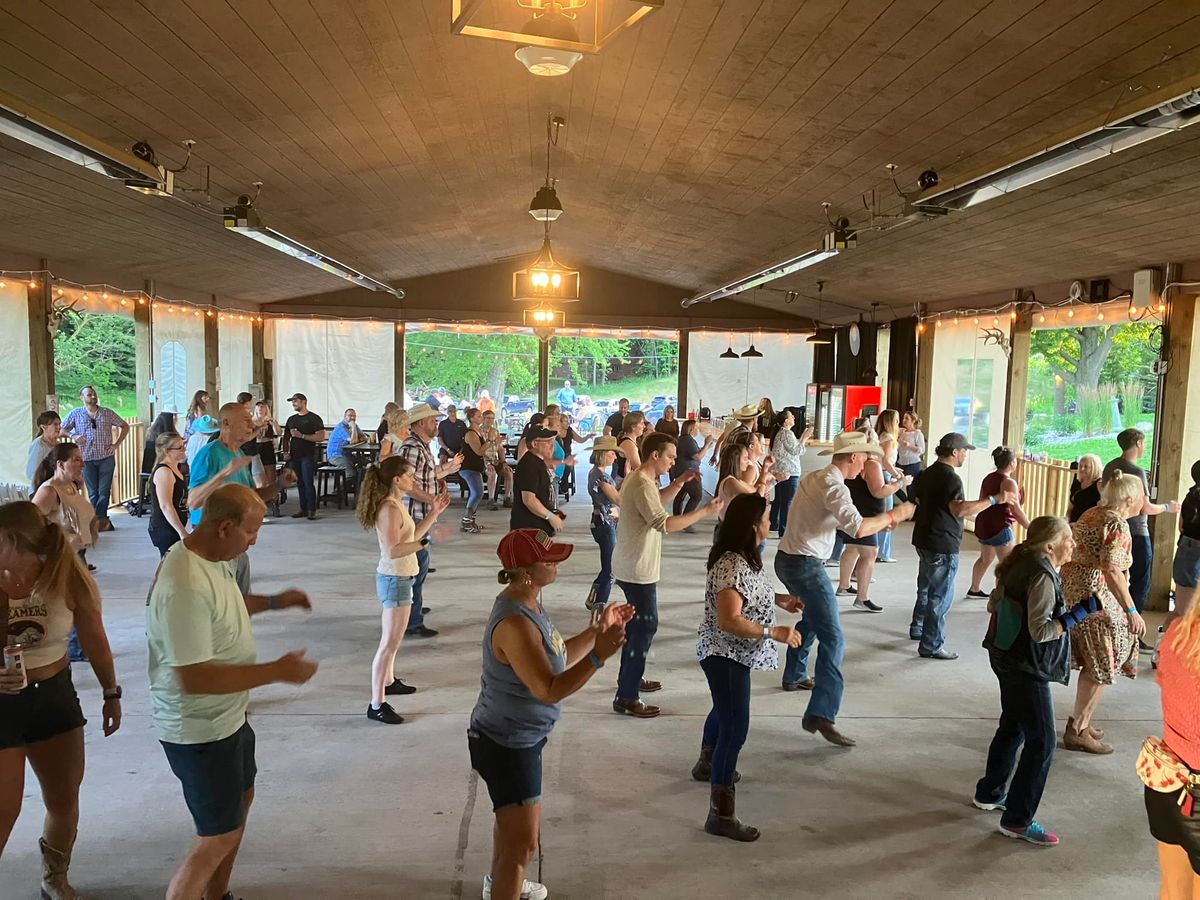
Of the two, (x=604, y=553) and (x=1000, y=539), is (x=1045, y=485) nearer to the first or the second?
(x=1000, y=539)

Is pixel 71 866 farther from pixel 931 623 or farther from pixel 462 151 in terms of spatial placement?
pixel 462 151

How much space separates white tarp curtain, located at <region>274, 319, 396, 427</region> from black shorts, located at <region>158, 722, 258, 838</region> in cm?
1552

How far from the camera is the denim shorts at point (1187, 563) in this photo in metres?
5.96

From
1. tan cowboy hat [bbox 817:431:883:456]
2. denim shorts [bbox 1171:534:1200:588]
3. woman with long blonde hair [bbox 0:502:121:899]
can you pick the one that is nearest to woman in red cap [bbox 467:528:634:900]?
woman with long blonde hair [bbox 0:502:121:899]

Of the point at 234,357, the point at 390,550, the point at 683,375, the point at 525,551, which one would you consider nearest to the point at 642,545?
the point at 390,550

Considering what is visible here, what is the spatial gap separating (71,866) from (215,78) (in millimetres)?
4406

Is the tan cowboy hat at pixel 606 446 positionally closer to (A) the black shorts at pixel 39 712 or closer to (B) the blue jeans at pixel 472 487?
(B) the blue jeans at pixel 472 487

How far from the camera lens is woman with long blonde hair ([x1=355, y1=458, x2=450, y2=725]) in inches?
183

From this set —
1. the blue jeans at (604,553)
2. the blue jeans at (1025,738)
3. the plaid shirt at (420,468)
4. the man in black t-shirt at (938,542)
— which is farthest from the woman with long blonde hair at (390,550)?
the man in black t-shirt at (938,542)

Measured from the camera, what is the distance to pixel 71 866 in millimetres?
3316

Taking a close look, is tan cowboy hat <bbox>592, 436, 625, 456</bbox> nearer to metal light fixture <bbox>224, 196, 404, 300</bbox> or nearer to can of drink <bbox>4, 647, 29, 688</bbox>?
metal light fixture <bbox>224, 196, 404, 300</bbox>

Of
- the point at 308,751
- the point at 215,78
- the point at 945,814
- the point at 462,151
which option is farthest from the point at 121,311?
the point at 945,814

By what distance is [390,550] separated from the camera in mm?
4613

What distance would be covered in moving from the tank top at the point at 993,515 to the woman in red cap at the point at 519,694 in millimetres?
4647
